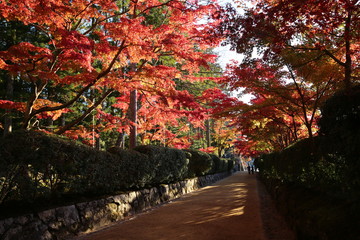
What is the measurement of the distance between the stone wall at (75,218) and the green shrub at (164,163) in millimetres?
1045

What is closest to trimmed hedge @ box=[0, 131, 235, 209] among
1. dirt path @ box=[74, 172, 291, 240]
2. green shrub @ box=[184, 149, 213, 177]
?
dirt path @ box=[74, 172, 291, 240]

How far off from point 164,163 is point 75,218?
543 cm

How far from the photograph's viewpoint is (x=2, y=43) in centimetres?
1445

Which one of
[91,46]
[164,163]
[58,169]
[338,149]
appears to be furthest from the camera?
[164,163]

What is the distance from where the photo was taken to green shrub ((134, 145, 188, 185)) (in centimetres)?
938

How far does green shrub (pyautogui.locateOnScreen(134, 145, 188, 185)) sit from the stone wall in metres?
1.04

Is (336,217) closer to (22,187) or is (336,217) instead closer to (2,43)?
(22,187)

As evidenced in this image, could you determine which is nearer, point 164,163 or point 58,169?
point 58,169

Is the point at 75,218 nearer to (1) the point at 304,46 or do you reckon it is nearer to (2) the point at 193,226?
(2) the point at 193,226

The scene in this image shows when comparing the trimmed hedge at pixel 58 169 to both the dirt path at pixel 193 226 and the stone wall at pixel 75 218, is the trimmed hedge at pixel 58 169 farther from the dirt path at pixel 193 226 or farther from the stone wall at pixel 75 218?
the dirt path at pixel 193 226

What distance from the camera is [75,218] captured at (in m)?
5.18

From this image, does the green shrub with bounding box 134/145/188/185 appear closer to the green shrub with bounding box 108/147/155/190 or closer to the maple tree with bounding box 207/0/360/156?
the green shrub with bounding box 108/147/155/190

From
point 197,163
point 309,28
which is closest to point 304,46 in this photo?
point 309,28

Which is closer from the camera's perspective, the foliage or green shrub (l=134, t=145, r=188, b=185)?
the foliage
